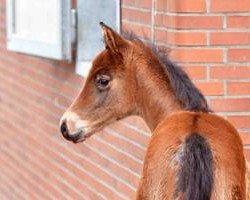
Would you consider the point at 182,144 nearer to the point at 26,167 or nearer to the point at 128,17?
the point at 128,17

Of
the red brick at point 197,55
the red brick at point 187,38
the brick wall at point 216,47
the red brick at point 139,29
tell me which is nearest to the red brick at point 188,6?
the brick wall at point 216,47

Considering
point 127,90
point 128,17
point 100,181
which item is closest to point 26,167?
point 100,181

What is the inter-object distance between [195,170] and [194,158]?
56 mm

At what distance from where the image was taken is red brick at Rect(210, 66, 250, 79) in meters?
6.05

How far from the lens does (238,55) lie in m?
6.06

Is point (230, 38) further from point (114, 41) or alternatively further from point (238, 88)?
point (114, 41)

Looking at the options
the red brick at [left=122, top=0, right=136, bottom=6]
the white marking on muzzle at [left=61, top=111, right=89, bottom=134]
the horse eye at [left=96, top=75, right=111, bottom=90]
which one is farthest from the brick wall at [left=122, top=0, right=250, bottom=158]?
the white marking on muzzle at [left=61, top=111, right=89, bottom=134]

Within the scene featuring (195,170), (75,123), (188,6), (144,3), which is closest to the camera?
(195,170)

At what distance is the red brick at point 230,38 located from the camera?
602 cm

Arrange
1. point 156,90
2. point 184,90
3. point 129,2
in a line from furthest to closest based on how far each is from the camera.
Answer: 1. point 129,2
2. point 156,90
3. point 184,90

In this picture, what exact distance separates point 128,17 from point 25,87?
2.67 meters

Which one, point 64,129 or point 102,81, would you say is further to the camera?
point 64,129

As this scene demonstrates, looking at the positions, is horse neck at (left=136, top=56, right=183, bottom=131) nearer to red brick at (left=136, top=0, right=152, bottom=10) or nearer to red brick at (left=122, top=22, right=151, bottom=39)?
red brick at (left=122, top=22, right=151, bottom=39)

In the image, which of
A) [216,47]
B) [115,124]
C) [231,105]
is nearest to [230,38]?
[216,47]
